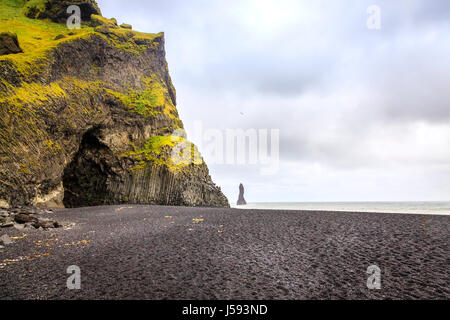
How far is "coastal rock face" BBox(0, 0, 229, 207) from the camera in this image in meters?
21.0

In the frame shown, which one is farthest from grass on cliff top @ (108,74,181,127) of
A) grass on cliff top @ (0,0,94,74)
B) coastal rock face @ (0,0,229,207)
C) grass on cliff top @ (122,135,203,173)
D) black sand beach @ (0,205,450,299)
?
black sand beach @ (0,205,450,299)

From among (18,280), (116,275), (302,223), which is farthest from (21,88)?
(302,223)

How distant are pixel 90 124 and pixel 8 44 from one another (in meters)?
11.1

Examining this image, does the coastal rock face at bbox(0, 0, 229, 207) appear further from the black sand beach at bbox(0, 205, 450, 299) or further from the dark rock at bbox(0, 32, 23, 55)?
the black sand beach at bbox(0, 205, 450, 299)

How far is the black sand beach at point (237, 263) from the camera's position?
184 inches

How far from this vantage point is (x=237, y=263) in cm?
609

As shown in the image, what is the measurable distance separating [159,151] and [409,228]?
94.9ft

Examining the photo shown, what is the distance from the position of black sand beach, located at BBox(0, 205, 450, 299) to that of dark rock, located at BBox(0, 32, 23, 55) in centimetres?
2543

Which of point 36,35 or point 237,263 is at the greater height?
point 36,35

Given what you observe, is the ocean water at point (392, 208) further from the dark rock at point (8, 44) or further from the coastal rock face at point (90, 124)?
the dark rock at point (8, 44)

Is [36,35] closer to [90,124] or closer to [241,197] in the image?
[90,124]

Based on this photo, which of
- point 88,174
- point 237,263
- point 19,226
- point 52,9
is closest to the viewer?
point 237,263

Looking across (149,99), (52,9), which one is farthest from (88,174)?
(52,9)
